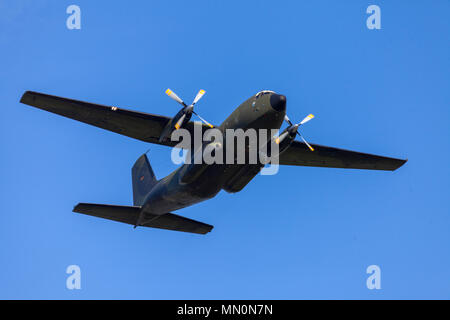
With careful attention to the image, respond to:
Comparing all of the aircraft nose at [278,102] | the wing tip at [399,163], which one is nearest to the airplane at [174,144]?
the aircraft nose at [278,102]

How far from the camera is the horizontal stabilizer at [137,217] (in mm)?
26547

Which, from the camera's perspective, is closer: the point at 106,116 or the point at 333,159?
the point at 106,116

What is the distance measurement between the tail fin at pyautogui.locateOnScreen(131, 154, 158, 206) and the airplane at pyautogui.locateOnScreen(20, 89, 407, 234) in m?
2.32

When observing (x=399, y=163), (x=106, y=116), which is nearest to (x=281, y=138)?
(x=106, y=116)

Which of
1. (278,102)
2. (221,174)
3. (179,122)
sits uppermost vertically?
(278,102)

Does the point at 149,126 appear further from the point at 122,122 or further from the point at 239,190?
the point at 239,190

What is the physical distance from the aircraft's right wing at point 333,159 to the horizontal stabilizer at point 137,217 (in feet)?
21.3

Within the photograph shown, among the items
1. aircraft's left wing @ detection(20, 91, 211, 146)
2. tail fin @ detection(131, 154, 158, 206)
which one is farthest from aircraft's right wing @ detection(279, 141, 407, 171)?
tail fin @ detection(131, 154, 158, 206)

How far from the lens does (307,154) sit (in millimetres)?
29859

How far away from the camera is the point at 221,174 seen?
2472 cm

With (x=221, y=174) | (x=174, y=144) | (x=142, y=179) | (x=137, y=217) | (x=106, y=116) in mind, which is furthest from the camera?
(x=142, y=179)

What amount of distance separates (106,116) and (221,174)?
6459 mm

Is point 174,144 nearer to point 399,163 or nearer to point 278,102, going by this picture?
point 278,102

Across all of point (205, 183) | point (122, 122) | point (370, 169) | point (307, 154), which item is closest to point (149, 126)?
point (122, 122)
